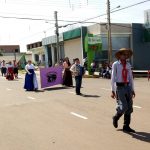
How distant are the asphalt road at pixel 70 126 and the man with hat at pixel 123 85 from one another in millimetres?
431

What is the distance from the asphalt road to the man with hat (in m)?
0.43

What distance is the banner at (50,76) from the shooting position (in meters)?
20.0

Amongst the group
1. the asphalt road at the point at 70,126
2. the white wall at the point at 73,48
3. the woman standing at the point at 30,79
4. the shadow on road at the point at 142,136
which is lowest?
the asphalt road at the point at 70,126

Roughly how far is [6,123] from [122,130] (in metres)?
3.28

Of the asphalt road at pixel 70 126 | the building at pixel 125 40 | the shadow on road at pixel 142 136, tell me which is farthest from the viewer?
the building at pixel 125 40

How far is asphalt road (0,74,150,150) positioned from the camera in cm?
725

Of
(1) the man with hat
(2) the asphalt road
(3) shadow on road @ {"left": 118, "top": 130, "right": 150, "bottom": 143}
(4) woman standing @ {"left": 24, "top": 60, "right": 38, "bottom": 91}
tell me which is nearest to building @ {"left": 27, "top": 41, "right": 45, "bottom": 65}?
(4) woman standing @ {"left": 24, "top": 60, "right": 38, "bottom": 91}

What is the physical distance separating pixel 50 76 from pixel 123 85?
12507mm

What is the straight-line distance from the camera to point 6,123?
9.90m

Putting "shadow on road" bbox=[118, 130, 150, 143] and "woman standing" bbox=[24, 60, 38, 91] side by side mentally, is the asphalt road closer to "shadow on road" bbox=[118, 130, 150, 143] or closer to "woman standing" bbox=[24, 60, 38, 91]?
"shadow on road" bbox=[118, 130, 150, 143]

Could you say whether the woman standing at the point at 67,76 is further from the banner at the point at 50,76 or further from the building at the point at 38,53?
the building at the point at 38,53

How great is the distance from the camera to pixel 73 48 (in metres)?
45.4

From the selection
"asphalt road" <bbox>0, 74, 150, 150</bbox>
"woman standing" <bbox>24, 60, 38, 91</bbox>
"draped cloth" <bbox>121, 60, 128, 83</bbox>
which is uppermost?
"draped cloth" <bbox>121, 60, 128, 83</bbox>

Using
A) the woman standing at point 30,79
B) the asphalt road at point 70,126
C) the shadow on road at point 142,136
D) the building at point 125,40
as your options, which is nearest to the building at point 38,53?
the building at point 125,40
